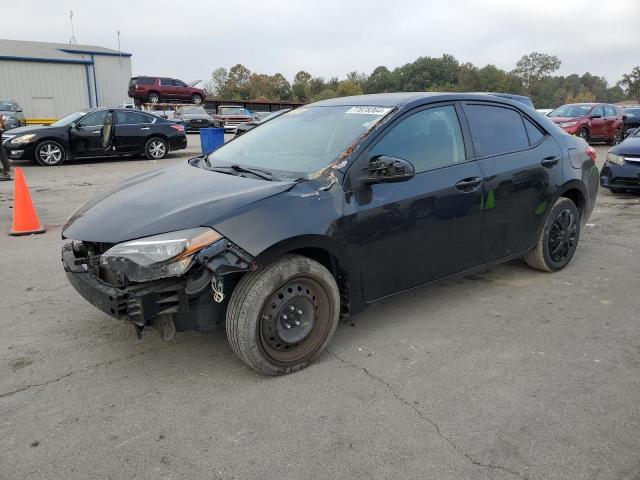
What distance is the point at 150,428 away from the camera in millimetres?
2562

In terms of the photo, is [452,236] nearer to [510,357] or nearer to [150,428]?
[510,357]

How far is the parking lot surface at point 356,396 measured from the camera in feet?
7.64

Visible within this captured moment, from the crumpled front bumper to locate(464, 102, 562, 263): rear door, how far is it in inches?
86.7

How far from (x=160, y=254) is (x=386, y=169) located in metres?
1.45

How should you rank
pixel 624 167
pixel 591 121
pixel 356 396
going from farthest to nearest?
pixel 591 121 → pixel 624 167 → pixel 356 396

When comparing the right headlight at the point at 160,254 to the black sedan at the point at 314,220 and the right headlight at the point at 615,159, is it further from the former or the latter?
the right headlight at the point at 615,159

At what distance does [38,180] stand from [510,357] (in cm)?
1040

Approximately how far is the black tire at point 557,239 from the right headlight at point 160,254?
3.17m

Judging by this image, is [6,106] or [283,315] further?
[6,106]

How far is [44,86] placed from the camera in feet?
100

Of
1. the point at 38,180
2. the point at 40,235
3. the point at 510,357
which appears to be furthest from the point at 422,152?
the point at 38,180

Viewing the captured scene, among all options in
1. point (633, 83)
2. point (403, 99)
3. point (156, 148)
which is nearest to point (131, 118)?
point (156, 148)

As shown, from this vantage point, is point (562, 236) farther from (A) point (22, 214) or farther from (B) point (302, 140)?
(A) point (22, 214)

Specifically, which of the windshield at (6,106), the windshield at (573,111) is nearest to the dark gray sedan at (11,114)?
the windshield at (6,106)
